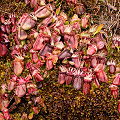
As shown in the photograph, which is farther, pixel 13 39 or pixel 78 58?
pixel 13 39

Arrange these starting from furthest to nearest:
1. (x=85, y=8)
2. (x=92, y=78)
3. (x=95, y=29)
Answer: (x=85, y=8), (x=95, y=29), (x=92, y=78)

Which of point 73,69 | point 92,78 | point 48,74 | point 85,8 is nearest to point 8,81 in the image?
point 48,74

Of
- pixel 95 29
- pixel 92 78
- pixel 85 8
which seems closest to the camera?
pixel 92 78

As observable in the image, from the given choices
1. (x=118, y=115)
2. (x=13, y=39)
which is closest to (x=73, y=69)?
(x=118, y=115)

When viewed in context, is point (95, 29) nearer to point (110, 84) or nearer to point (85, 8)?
point (85, 8)

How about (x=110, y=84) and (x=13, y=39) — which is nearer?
(x=110, y=84)

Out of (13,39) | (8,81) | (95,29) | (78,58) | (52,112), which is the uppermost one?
(95,29)

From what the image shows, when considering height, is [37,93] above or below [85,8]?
below

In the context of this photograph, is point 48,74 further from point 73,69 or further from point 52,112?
point 52,112

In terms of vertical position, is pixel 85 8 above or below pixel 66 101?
above
